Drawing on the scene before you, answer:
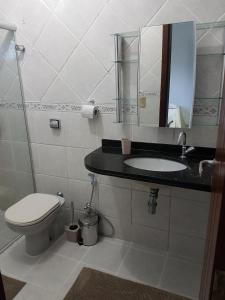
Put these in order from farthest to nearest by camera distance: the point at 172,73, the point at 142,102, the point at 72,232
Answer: the point at 72,232, the point at 142,102, the point at 172,73

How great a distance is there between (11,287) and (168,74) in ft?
5.72

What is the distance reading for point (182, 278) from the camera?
1.66 meters

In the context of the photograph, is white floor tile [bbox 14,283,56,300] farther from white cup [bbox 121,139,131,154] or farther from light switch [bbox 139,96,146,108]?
light switch [bbox 139,96,146,108]

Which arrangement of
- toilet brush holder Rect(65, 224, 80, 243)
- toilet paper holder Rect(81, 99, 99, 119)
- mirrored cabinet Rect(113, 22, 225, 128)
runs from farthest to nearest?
toilet brush holder Rect(65, 224, 80, 243) < toilet paper holder Rect(81, 99, 99, 119) < mirrored cabinet Rect(113, 22, 225, 128)

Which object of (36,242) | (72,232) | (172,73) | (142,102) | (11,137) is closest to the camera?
(172,73)

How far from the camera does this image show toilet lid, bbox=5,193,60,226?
1.66m

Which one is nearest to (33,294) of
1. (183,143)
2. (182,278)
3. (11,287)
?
(11,287)

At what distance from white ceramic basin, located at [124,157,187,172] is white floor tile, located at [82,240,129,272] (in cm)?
77

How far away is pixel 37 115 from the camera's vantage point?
201cm

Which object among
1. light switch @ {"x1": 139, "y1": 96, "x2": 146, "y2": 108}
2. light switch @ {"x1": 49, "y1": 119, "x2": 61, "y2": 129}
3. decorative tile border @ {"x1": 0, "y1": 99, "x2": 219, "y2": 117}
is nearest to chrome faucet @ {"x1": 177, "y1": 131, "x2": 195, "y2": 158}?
decorative tile border @ {"x1": 0, "y1": 99, "x2": 219, "y2": 117}

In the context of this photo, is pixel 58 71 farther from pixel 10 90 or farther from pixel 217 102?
pixel 217 102

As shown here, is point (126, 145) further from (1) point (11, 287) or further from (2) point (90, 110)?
(1) point (11, 287)

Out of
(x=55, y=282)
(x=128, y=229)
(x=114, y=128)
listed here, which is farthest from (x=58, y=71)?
(x=55, y=282)

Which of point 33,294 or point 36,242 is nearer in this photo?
point 33,294
